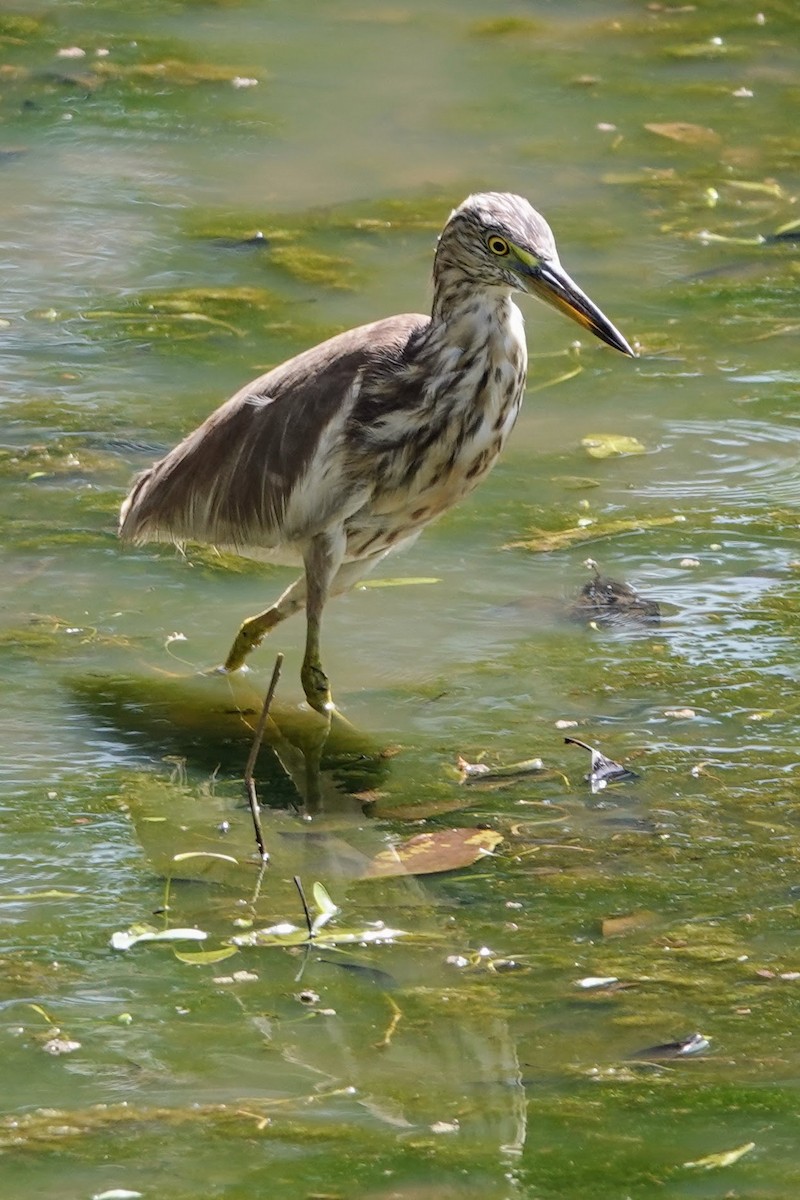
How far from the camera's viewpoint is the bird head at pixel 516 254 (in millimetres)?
5203

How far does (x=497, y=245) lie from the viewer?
5262 mm

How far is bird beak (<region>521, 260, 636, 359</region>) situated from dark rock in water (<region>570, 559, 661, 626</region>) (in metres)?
1.02

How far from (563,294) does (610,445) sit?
6.67ft

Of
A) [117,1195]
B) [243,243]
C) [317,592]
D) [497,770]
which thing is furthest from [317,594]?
[243,243]

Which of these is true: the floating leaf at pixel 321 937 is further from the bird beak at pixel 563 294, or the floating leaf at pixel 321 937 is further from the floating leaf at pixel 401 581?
the floating leaf at pixel 401 581

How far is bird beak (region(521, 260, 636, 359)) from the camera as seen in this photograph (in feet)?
17.0

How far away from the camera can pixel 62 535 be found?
6.54 m

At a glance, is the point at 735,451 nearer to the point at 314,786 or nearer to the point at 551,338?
the point at 551,338

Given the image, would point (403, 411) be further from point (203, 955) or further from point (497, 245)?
point (203, 955)

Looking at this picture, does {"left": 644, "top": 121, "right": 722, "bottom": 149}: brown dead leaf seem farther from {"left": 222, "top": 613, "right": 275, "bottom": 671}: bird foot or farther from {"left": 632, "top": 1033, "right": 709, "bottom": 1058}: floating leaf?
{"left": 632, "top": 1033, "right": 709, "bottom": 1058}: floating leaf

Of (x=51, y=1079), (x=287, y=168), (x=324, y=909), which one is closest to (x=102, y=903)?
(x=324, y=909)

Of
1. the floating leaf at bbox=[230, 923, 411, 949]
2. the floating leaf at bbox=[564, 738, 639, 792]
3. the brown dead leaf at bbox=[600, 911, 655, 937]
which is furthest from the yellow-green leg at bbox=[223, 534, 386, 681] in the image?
the brown dead leaf at bbox=[600, 911, 655, 937]

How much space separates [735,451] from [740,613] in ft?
4.17

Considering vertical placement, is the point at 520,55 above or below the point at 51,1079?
above
